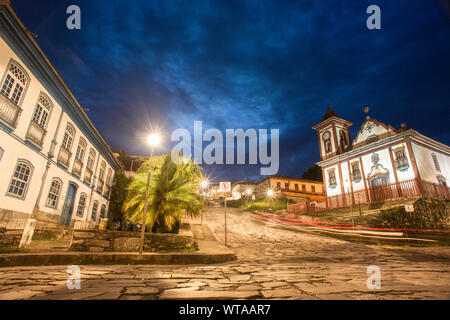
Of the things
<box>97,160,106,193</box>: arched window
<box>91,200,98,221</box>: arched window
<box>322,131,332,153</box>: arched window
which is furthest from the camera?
<box>322,131,332,153</box>: arched window

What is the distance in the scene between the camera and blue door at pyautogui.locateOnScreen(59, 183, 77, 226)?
1573cm

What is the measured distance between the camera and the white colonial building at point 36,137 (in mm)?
9836

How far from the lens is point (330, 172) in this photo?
91.5ft

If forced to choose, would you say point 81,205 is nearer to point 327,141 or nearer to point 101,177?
point 101,177

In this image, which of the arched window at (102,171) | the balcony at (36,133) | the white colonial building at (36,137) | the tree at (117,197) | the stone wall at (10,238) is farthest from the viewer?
the tree at (117,197)

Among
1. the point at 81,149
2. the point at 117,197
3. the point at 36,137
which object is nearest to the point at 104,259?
the point at 36,137

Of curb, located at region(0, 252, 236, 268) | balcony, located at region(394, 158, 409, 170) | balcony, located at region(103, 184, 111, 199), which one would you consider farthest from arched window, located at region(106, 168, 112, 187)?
balcony, located at region(394, 158, 409, 170)

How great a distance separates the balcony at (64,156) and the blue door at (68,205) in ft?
6.73

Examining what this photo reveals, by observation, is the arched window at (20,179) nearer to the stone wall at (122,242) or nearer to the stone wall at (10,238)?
the stone wall at (10,238)

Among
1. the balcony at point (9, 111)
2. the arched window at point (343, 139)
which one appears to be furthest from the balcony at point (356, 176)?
the balcony at point (9, 111)

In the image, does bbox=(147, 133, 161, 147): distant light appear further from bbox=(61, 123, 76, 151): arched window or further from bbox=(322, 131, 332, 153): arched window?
bbox=(322, 131, 332, 153): arched window
